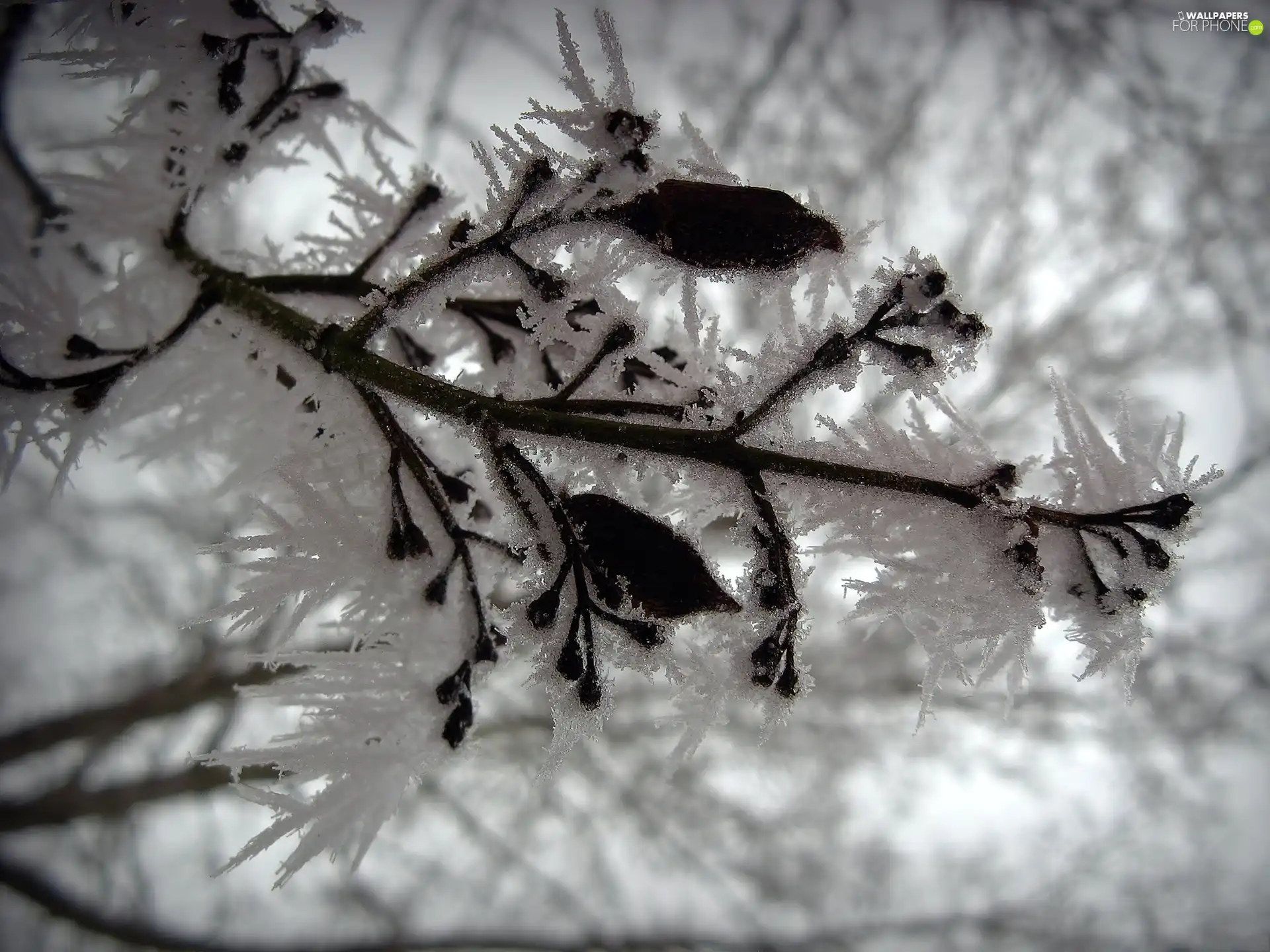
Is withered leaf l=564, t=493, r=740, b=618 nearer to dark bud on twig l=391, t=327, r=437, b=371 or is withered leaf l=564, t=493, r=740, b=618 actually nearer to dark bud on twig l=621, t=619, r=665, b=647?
dark bud on twig l=621, t=619, r=665, b=647

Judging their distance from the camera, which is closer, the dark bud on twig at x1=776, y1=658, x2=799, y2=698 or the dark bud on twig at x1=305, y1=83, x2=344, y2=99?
the dark bud on twig at x1=776, y1=658, x2=799, y2=698

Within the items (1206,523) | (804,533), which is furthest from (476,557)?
(1206,523)

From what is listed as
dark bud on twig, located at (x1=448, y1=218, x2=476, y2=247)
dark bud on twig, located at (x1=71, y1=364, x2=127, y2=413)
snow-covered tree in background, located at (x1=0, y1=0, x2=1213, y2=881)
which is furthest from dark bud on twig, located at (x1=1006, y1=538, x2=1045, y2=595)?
dark bud on twig, located at (x1=71, y1=364, x2=127, y2=413)

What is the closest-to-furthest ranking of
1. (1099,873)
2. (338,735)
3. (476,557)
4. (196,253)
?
(338,735) → (476,557) → (196,253) → (1099,873)

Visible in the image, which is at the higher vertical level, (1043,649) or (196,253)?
(196,253)

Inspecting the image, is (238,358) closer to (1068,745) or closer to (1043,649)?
(1043,649)

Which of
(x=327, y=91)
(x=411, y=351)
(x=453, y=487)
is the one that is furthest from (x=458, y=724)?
(x=327, y=91)
